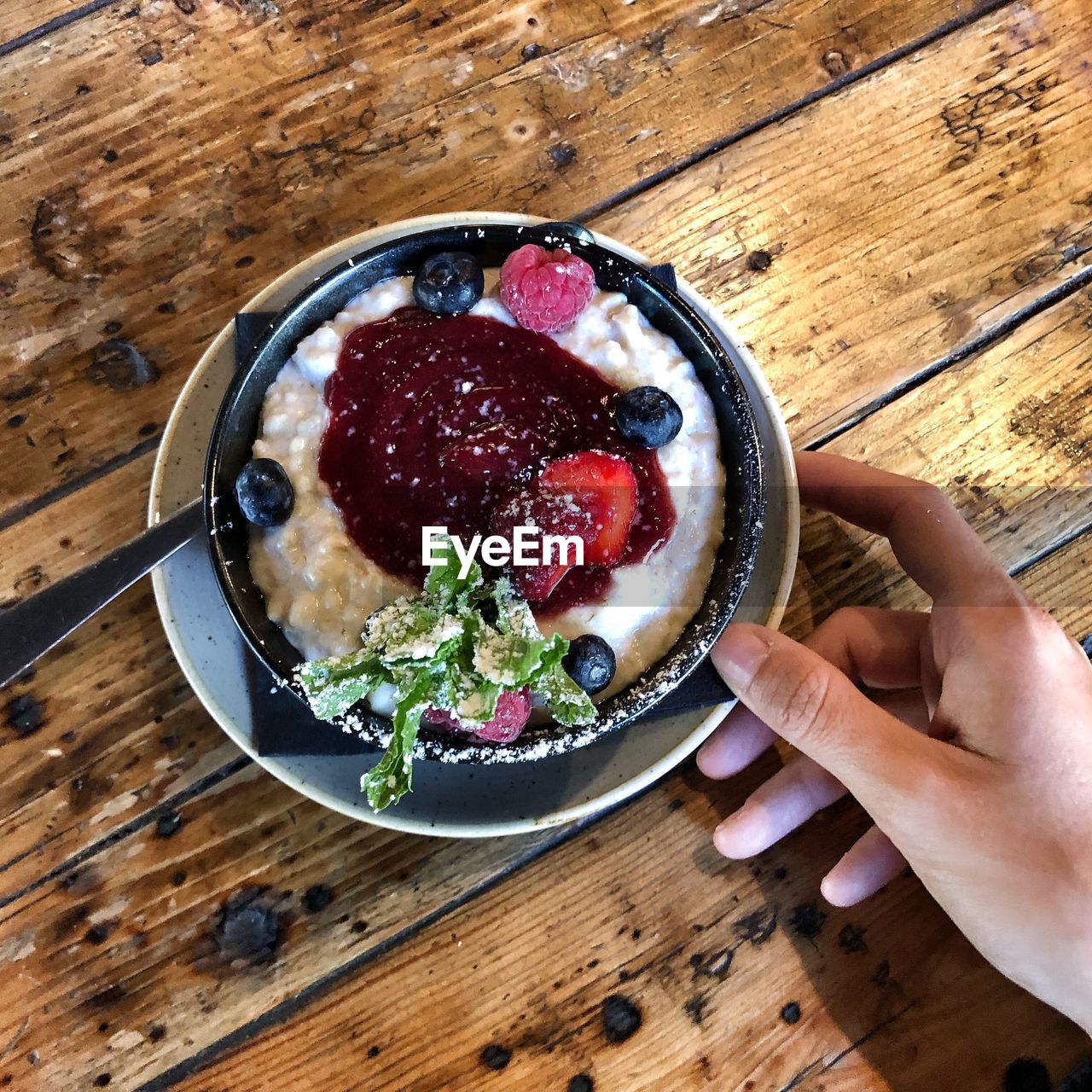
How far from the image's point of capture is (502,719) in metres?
1.48

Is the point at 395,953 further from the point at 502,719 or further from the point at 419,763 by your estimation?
the point at 502,719

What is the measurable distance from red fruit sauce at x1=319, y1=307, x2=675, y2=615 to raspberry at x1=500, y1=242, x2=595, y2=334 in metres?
0.06

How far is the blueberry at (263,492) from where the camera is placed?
159 cm

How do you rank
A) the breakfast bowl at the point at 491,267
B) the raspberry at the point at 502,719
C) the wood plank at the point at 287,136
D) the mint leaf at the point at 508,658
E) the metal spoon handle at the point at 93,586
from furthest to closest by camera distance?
1. the wood plank at the point at 287,136
2. the metal spoon handle at the point at 93,586
3. the breakfast bowl at the point at 491,267
4. the raspberry at the point at 502,719
5. the mint leaf at the point at 508,658

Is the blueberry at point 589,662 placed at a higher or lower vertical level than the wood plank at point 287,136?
lower

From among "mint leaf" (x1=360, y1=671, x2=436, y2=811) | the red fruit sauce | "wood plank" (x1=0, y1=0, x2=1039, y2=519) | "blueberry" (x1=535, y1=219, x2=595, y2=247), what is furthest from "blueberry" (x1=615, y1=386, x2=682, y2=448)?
"wood plank" (x1=0, y1=0, x2=1039, y2=519)

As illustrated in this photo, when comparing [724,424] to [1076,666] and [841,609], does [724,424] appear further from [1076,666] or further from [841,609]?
[1076,666]

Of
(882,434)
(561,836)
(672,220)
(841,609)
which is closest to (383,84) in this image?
(672,220)

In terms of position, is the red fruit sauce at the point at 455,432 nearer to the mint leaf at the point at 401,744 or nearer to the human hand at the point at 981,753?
the mint leaf at the point at 401,744

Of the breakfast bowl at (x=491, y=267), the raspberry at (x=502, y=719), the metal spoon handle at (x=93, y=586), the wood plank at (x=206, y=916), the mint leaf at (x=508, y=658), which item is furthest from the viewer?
the wood plank at (x=206, y=916)

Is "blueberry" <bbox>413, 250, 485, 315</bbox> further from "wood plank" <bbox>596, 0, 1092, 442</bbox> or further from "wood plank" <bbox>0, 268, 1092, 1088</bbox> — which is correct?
"wood plank" <bbox>0, 268, 1092, 1088</bbox>

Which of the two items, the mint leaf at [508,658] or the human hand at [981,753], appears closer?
the mint leaf at [508,658]

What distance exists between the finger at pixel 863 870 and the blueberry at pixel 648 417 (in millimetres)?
1020

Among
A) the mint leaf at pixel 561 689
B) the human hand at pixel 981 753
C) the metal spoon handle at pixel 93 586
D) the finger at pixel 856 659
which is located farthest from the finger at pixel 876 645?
the metal spoon handle at pixel 93 586
